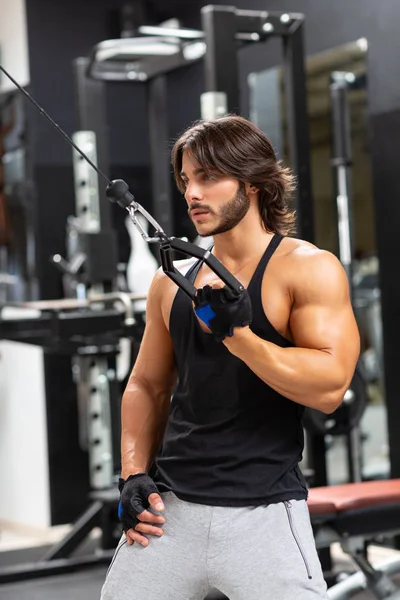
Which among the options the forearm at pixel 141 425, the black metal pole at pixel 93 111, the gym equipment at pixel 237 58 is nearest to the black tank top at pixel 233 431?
the forearm at pixel 141 425

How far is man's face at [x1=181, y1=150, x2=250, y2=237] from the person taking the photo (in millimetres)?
2127

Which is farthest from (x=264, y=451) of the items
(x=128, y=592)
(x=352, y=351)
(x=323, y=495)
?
(x=323, y=495)

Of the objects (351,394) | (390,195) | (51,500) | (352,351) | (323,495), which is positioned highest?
(390,195)

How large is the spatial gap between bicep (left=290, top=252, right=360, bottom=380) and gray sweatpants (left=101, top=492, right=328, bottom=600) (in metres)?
0.33

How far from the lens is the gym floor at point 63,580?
15.6 ft

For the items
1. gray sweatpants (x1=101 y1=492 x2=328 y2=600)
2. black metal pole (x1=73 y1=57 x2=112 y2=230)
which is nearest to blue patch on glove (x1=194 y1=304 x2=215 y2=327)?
gray sweatpants (x1=101 y1=492 x2=328 y2=600)

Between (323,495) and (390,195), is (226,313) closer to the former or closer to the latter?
(323,495)

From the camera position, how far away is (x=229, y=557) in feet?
6.83

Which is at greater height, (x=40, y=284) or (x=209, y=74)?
(x=209, y=74)

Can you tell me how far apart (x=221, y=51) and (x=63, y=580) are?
100 inches

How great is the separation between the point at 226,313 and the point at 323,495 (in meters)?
1.92

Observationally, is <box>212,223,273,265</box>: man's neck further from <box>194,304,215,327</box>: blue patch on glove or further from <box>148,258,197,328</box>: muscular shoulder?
<box>194,304,215,327</box>: blue patch on glove

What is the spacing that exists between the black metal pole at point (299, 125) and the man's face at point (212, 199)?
8.25 ft

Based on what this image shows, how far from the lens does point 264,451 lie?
2.12 m
